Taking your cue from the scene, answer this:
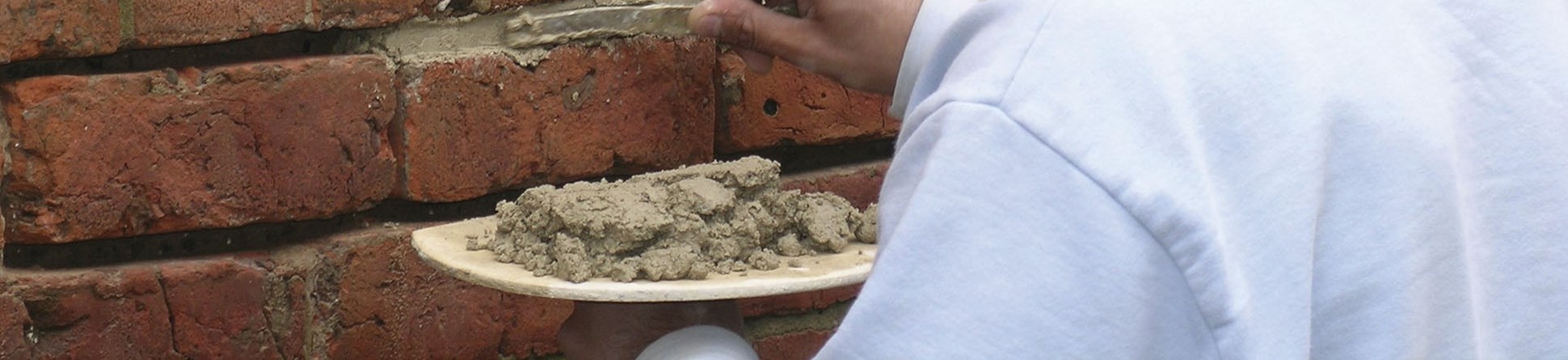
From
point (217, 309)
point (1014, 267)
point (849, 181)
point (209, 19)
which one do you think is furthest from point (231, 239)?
point (1014, 267)

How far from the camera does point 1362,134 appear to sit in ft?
1.93

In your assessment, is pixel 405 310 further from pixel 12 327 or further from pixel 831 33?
pixel 831 33

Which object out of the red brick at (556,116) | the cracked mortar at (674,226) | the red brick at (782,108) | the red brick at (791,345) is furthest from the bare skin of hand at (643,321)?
the red brick at (791,345)

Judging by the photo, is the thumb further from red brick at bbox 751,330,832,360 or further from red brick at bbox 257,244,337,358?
red brick at bbox 751,330,832,360

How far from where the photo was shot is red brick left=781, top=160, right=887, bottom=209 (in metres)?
1.32

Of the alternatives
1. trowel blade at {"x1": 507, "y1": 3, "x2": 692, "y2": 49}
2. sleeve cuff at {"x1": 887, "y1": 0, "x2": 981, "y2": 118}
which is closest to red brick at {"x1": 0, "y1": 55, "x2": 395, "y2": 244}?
trowel blade at {"x1": 507, "y1": 3, "x2": 692, "y2": 49}

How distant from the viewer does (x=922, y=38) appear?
684 mm

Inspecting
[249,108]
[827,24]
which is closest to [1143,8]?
[827,24]

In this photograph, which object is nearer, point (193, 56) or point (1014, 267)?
point (1014, 267)

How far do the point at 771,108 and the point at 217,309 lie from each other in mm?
433

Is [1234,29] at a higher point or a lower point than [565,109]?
higher

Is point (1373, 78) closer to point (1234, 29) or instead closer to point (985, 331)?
point (1234, 29)

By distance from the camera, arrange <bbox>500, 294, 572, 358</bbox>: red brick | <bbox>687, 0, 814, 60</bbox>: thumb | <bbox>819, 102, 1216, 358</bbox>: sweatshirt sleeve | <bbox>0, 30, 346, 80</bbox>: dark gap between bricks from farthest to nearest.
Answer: <bbox>500, 294, 572, 358</bbox>: red brick
<bbox>0, 30, 346, 80</bbox>: dark gap between bricks
<bbox>687, 0, 814, 60</bbox>: thumb
<bbox>819, 102, 1216, 358</bbox>: sweatshirt sleeve

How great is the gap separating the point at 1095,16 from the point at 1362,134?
10 centimetres
